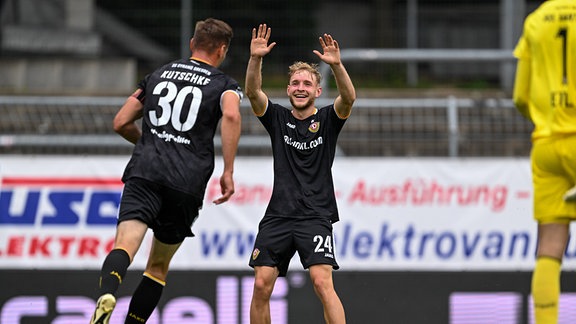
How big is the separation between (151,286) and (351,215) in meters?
2.77

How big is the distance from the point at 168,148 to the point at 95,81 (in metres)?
9.18

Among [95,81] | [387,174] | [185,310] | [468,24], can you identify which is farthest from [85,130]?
[468,24]

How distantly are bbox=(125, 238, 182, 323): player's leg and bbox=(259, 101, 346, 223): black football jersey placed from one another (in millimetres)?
803

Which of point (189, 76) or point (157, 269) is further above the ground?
point (189, 76)

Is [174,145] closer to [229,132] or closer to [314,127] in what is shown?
[229,132]

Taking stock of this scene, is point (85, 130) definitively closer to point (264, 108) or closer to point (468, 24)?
point (264, 108)

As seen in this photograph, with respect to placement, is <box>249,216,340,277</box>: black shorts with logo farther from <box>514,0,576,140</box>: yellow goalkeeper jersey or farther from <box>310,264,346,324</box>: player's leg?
<box>514,0,576,140</box>: yellow goalkeeper jersey

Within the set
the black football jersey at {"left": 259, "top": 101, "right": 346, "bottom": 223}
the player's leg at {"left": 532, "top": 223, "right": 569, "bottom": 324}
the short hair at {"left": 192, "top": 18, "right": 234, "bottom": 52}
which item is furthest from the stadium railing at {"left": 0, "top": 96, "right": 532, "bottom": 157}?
the player's leg at {"left": 532, "top": 223, "right": 569, "bottom": 324}

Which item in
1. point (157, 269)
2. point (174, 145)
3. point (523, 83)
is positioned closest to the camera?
point (523, 83)

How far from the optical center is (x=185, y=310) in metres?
9.53

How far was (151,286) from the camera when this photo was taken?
23.9ft

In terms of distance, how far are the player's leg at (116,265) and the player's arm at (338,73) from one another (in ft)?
5.15

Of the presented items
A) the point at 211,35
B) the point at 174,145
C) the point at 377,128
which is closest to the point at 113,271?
the point at 174,145

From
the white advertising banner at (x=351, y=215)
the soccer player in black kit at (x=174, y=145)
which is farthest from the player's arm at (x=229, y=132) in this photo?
the white advertising banner at (x=351, y=215)
